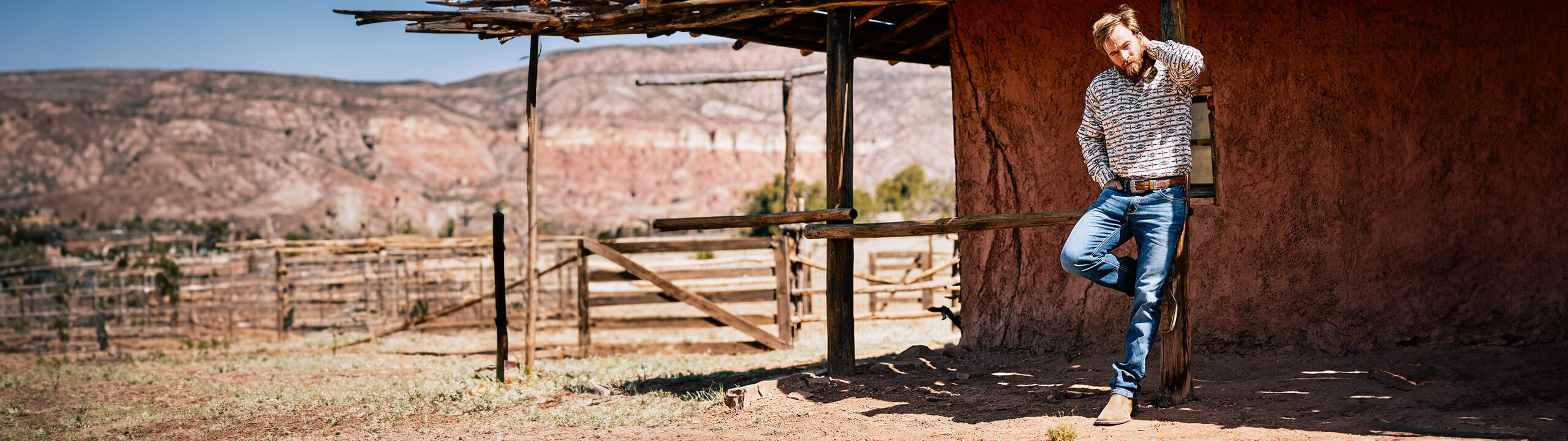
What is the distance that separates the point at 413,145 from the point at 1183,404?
9078 centimetres

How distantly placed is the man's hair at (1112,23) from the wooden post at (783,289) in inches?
272

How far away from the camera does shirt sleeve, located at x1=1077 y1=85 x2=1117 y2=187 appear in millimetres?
3984

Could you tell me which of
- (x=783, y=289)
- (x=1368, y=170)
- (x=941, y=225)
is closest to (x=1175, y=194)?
(x=941, y=225)

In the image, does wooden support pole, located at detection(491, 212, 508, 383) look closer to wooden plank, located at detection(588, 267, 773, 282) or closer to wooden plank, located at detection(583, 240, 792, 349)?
wooden plank, located at detection(583, 240, 792, 349)

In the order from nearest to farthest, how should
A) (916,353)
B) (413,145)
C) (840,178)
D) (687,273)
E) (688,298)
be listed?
1. (840,178)
2. (916,353)
3. (688,298)
4. (687,273)
5. (413,145)

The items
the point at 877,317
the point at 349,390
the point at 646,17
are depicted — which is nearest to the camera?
the point at 646,17

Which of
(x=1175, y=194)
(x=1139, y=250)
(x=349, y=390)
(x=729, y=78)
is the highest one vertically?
(x=729, y=78)

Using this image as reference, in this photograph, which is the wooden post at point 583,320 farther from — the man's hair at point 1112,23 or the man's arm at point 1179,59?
the man's arm at point 1179,59

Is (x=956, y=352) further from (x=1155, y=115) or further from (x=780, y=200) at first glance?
(x=780, y=200)

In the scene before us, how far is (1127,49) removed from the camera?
374 centimetres

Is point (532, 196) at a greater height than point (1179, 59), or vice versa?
point (1179, 59)

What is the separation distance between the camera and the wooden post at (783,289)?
1059 cm

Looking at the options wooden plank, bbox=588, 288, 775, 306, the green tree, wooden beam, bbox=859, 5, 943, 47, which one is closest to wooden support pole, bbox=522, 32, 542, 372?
wooden beam, bbox=859, 5, 943, 47

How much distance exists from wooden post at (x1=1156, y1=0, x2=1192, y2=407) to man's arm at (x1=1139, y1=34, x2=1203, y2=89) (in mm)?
307
